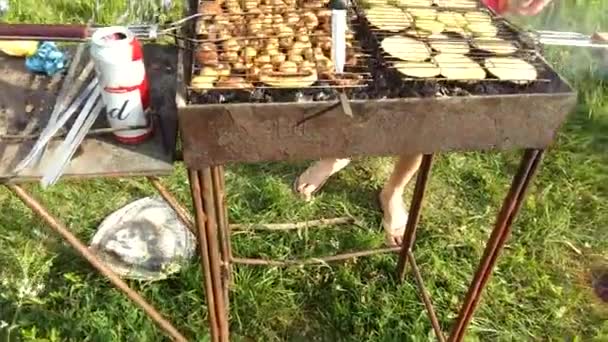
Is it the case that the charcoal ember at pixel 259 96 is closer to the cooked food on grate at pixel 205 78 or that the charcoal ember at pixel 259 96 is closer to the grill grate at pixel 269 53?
the grill grate at pixel 269 53

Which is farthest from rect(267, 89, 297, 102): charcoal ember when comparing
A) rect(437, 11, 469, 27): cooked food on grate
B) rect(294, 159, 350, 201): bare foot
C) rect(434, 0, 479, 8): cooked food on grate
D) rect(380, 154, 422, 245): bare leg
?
rect(294, 159, 350, 201): bare foot

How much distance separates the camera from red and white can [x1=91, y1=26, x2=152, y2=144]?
1.56 meters

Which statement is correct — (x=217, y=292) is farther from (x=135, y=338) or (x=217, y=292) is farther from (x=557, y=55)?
(x=557, y=55)

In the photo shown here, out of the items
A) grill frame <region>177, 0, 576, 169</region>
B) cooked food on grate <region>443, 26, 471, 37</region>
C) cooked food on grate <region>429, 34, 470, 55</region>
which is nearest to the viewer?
grill frame <region>177, 0, 576, 169</region>

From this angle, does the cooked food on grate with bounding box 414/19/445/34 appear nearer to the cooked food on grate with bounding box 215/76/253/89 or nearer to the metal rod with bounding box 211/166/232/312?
the cooked food on grate with bounding box 215/76/253/89

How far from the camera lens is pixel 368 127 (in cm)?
160

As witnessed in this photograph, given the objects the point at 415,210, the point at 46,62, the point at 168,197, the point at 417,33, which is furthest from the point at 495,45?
the point at 46,62

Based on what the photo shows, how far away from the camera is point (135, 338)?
2.53 metres

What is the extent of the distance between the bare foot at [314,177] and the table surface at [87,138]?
1326 millimetres

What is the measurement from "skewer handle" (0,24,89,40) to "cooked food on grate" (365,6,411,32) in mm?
826

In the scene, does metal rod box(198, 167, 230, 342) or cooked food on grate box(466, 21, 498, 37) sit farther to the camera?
cooked food on grate box(466, 21, 498, 37)

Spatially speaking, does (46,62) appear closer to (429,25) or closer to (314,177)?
(429,25)

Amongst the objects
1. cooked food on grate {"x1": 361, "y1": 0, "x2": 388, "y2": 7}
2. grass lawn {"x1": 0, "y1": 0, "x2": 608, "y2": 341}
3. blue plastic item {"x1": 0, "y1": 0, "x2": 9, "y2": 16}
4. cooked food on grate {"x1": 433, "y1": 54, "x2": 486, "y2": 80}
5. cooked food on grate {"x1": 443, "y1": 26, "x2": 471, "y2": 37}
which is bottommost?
grass lawn {"x1": 0, "y1": 0, "x2": 608, "y2": 341}

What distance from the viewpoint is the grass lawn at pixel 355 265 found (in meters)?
2.63
